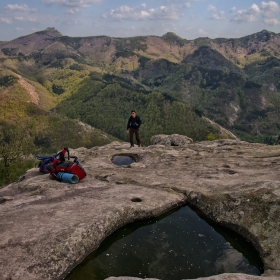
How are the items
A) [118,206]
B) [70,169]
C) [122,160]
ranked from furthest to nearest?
[122,160]
[70,169]
[118,206]

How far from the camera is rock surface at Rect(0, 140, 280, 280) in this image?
11586 mm

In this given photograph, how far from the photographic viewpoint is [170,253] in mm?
13117

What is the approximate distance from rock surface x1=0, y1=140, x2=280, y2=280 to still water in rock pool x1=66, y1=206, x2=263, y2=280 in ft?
1.64

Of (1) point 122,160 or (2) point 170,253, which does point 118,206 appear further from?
(1) point 122,160

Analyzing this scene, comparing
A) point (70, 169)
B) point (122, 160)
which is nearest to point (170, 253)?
point (70, 169)

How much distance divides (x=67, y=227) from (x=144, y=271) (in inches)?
164

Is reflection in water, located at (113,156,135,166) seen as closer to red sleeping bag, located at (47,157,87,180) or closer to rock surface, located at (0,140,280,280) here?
rock surface, located at (0,140,280,280)

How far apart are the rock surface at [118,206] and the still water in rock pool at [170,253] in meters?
0.50

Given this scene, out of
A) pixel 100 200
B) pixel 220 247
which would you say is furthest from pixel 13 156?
pixel 220 247

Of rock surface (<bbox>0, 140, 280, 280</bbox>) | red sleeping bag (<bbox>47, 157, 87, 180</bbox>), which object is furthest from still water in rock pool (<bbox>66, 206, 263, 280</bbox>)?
red sleeping bag (<bbox>47, 157, 87, 180</bbox>)

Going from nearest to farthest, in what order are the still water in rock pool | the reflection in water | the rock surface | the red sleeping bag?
the rock surface
the still water in rock pool
the red sleeping bag
the reflection in water

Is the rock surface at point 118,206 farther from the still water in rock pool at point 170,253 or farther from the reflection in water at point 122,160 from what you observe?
the reflection in water at point 122,160

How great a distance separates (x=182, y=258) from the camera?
12766 mm

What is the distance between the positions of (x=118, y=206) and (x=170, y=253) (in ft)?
13.1
